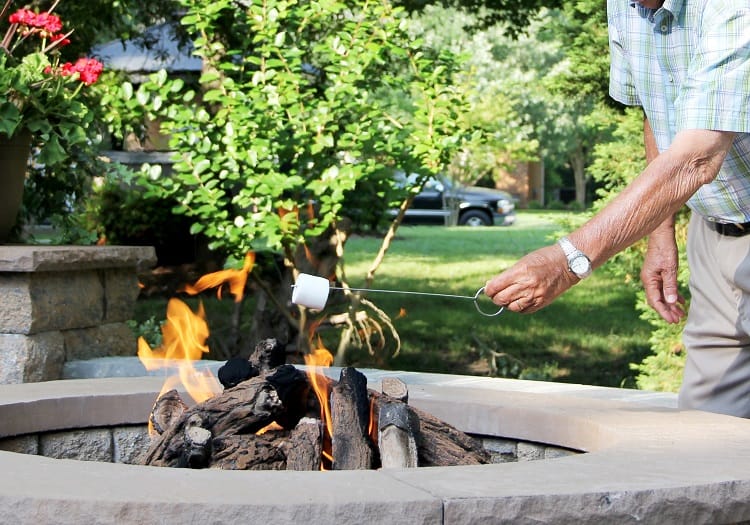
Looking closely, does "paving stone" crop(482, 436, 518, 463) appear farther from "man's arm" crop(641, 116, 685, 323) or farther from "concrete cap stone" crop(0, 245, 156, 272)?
"concrete cap stone" crop(0, 245, 156, 272)

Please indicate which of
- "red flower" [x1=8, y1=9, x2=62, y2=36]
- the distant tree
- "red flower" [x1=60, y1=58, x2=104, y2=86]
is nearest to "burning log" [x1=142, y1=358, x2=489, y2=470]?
"red flower" [x1=60, y1=58, x2=104, y2=86]

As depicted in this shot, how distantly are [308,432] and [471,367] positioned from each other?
501 cm

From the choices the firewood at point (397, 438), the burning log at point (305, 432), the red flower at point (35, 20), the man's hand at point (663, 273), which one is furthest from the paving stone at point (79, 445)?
the red flower at point (35, 20)

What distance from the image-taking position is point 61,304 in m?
4.52

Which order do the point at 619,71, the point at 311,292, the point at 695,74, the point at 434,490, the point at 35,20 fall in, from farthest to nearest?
the point at 35,20 → the point at 619,71 → the point at 311,292 → the point at 695,74 → the point at 434,490

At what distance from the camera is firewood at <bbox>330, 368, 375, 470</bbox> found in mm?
2633

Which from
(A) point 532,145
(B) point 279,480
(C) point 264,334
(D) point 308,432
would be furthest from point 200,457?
(A) point 532,145

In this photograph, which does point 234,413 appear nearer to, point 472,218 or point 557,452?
point 557,452

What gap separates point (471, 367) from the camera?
7.61 m

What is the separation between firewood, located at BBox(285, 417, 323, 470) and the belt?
1230mm

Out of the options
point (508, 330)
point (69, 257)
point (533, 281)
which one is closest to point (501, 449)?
point (533, 281)

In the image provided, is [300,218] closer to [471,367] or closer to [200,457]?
[471,367]

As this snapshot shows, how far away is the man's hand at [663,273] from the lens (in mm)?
3131

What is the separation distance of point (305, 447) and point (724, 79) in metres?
1.30
